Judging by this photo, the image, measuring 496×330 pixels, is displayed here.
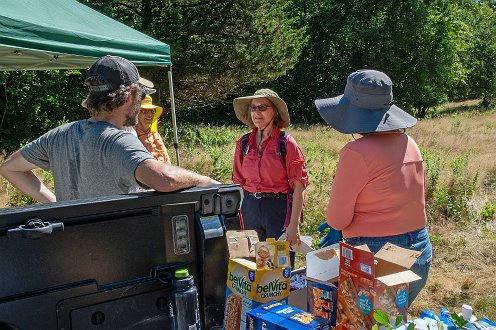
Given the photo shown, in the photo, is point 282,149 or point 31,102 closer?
point 282,149

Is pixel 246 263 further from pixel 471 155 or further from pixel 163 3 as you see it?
pixel 163 3

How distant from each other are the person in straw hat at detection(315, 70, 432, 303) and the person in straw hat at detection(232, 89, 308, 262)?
4.25ft

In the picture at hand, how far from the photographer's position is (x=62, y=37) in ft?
14.8

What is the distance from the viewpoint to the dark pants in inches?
151

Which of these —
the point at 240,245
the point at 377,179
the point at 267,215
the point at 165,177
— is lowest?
the point at 267,215

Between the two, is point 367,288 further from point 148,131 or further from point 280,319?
point 148,131

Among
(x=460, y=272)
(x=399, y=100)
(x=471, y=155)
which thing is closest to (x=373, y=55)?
(x=399, y=100)

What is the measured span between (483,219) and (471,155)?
439 cm

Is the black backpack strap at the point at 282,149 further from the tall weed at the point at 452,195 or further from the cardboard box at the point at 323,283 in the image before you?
the tall weed at the point at 452,195

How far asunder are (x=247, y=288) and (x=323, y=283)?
29cm

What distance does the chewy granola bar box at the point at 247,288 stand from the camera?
1.71 metres

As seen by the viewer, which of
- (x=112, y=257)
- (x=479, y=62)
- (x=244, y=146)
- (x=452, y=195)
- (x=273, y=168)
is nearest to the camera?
(x=112, y=257)

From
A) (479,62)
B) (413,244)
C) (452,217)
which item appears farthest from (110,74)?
(479,62)

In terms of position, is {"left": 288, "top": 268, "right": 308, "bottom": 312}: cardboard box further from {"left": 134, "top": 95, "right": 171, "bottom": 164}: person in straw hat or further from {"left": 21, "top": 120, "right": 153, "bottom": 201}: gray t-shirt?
{"left": 134, "top": 95, "right": 171, "bottom": 164}: person in straw hat
